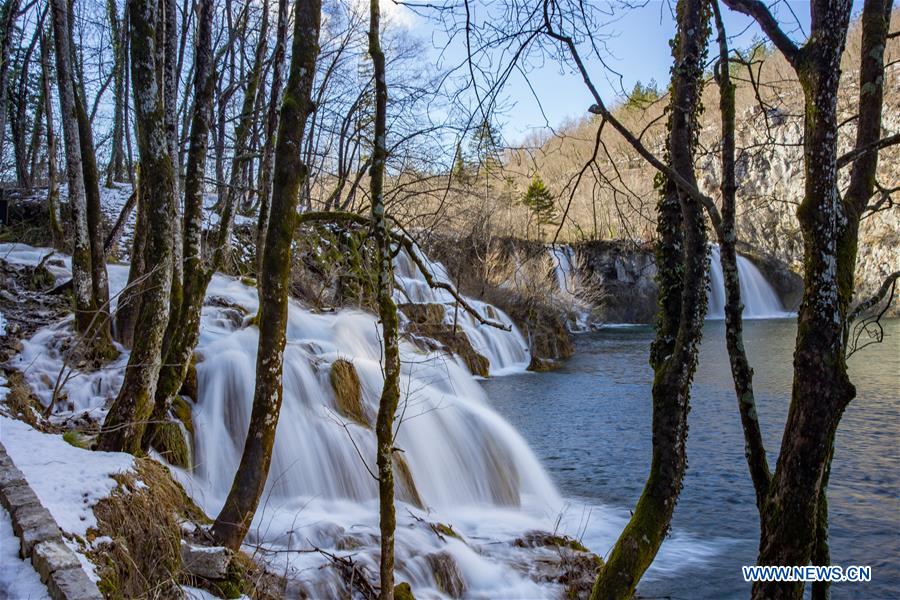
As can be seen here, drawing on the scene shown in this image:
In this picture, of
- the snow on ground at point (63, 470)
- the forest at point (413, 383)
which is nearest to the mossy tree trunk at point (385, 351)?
the forest at point (413, 383)

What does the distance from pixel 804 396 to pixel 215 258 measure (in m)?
5.78

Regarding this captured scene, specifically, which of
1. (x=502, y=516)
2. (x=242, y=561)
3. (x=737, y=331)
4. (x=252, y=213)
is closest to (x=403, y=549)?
(x=242, y=561)

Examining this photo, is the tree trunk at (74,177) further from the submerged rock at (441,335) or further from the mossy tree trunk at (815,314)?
the submerged rock at (441,335)

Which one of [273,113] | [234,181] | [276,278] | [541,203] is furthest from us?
[234,181]

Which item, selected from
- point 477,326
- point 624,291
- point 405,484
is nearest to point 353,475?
point 405,484

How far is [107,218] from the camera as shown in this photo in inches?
588

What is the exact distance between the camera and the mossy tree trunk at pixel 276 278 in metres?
4.07

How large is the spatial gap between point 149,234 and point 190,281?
758mm

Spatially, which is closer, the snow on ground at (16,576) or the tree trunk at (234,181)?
the snow on ground at (16,576)

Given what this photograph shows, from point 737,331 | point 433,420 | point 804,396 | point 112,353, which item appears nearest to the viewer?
point 804,396

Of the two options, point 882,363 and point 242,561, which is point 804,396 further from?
point 882,363

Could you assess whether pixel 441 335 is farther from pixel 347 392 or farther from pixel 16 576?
pixel 16 576

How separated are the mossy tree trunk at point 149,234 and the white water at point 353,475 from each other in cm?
139

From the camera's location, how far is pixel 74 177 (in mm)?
8266
